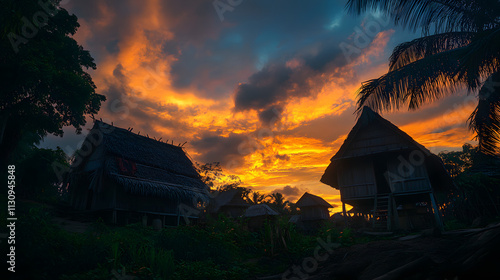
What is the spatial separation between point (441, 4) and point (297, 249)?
10359 millimetres

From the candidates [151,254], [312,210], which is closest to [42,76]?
[151,254]

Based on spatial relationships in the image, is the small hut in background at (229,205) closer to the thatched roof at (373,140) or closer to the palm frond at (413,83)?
the thatched roof at (373,140)

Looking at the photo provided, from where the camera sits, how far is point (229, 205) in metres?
33.9

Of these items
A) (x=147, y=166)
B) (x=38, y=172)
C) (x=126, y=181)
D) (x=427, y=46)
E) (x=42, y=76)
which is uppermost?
(x=42, y=76)

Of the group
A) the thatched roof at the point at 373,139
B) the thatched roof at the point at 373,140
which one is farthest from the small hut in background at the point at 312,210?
the thatched roof at the point at 373,139

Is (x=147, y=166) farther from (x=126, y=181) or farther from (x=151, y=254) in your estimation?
(x=151, y=254)

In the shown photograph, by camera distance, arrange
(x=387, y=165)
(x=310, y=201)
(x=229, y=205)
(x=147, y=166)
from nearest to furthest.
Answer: (x=387, y=165), (x=147, y=166), (x=310, y=201), (x=229, y=205)

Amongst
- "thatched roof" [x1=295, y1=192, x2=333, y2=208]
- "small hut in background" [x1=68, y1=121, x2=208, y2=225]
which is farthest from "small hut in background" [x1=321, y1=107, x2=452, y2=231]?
"thatched roof" [x1=295, y1=192, x2=333, y2=208]

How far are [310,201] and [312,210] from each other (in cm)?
129

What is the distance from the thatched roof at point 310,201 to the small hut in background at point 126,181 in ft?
53.1

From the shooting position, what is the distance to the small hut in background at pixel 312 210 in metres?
32.9

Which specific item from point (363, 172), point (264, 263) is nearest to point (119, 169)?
point (264, 263)

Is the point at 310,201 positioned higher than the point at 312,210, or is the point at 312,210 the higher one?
the point at 310,201

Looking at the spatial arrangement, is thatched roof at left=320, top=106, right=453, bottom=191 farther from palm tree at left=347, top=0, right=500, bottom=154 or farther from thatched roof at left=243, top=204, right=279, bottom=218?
thatched roof at left=243, top=204, right=279, bottom=218
